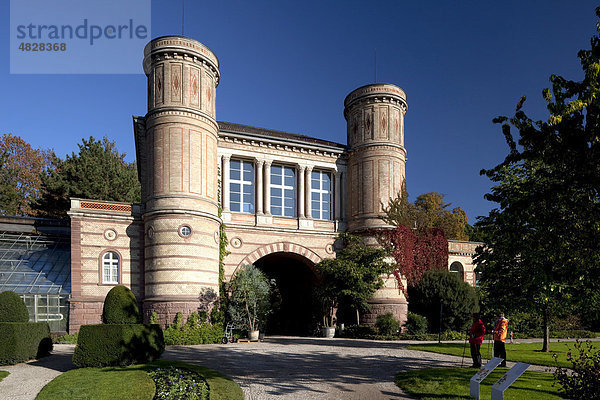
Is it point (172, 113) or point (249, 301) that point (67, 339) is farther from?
point (172, 113)

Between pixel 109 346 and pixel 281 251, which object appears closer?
pixel 109 346

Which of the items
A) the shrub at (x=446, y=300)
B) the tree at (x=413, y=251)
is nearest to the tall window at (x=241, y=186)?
the tree at (x=413, y=251)

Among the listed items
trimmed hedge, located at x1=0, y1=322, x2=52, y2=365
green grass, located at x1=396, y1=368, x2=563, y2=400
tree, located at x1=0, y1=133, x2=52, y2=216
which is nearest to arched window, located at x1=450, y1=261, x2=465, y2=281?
green grass, located at x1=396, y1=368, x2=563, y2=400

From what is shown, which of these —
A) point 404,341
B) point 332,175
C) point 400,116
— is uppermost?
A: point 400,116

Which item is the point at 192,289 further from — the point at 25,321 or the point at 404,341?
the point at 404,341

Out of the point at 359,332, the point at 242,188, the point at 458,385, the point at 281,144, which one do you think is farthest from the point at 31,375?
the point at 281,144

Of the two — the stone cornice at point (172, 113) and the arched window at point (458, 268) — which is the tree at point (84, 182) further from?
the arched window at point (458, 268)

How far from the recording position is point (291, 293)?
102ft

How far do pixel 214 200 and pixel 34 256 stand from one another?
10.9 metres

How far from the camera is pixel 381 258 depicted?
2609 centimetres

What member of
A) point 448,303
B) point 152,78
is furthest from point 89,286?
point 448,303

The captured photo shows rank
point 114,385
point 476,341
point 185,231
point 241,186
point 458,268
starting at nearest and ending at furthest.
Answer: point 114,385 < point 476,341 < point 185,231 < point 241,186 < point 458,268

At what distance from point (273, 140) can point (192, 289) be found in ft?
33.7

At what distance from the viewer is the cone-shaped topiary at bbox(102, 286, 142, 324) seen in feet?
43.1
